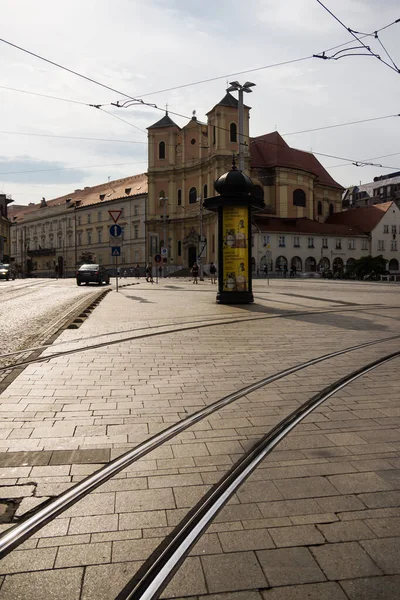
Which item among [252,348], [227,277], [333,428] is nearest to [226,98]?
[227,277]

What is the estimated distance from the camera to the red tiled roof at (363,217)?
80.7 m

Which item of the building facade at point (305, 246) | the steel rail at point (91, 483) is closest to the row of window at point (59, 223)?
the building facade at point (305, 246)

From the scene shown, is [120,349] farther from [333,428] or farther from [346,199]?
[346,199]

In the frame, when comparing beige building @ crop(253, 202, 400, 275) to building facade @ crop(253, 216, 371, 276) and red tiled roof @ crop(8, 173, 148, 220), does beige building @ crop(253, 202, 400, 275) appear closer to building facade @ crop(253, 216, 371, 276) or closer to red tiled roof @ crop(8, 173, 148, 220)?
building facade @ crop(253, 216, 371, 276)

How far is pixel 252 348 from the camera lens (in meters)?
9.67

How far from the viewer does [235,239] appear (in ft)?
60.4

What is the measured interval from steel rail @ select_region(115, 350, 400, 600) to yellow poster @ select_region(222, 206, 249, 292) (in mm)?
13398

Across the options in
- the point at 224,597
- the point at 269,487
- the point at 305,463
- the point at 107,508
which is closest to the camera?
the point at 224,597

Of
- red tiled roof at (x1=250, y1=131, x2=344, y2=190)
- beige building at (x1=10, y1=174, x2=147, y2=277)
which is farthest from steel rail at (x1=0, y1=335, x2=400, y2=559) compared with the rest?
beige building at (x1=10, y1=174, x2=147, y2=277)

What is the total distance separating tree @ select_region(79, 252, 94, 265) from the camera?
86088 millimetres

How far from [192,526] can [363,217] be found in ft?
274

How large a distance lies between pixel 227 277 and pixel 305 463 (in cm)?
1486

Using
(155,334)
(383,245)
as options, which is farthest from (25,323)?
(383,245)

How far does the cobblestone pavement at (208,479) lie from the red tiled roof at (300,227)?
63463mm
